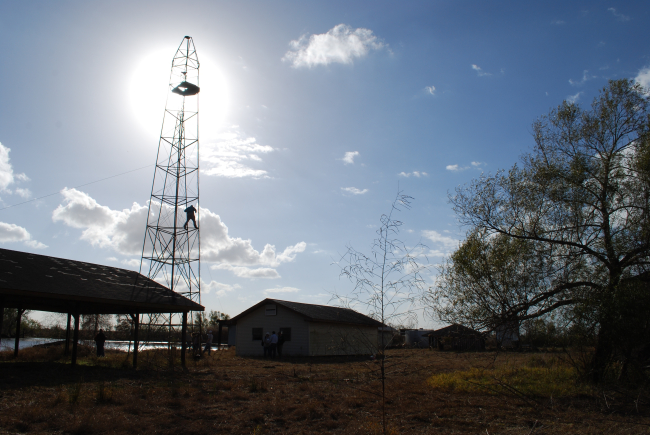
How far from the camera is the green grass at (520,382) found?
10.6m

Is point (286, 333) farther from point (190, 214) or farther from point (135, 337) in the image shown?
point (135, 337)

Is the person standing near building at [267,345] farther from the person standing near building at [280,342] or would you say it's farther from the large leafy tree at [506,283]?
the large leafy tree at [506,283]

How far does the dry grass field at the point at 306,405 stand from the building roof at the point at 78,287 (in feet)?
7.75

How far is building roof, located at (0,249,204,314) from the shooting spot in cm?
1308

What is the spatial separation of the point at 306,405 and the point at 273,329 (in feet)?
60.9

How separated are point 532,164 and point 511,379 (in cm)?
647

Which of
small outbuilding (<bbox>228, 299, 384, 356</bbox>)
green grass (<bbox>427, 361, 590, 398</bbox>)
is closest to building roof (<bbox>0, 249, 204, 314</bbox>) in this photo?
small outbuilding (<bbox>228, 299, 384, 356</bbox>)

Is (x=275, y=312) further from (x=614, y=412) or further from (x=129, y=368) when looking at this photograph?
(x=614, y=412)

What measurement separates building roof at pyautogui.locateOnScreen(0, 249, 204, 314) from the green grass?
1059cm

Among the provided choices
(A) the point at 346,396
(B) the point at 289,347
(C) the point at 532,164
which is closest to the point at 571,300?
(C) the point at 532,164

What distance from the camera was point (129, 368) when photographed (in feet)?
51.3

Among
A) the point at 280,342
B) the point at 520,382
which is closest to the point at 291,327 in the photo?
the point at 280,342

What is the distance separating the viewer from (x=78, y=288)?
14.3 metres

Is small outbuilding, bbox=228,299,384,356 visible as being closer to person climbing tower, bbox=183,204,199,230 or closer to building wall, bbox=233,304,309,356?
building wall, bbox=233,304,309,356
